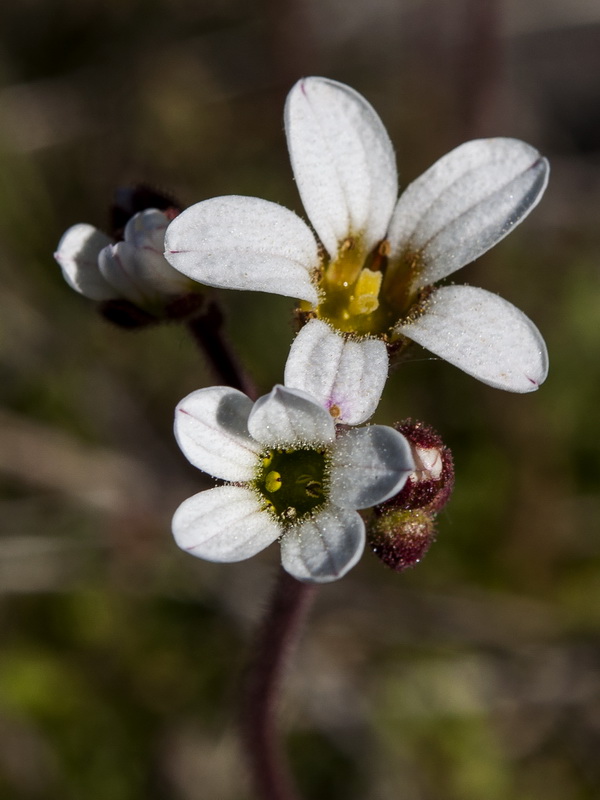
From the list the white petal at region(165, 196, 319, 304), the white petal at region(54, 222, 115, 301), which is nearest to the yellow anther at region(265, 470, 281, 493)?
the white petal at region(165, 196, 319, 304)

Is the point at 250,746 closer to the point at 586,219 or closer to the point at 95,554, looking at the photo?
the point at 95,554

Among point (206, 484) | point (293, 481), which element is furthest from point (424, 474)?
point (206, 484)

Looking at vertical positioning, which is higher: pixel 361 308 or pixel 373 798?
pixel 361 308

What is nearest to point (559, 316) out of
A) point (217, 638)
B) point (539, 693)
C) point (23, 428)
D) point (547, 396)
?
point (547, 396)

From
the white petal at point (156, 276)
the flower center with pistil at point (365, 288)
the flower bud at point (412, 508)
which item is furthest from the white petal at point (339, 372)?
the white petal at point (156, 276)

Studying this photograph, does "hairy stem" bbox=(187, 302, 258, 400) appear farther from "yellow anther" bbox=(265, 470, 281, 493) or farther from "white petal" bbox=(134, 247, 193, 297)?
"yellow anther" bbox=(265, 470, 281, 493)

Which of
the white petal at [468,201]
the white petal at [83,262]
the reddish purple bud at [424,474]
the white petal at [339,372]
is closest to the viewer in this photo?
the white petal at [339,372]

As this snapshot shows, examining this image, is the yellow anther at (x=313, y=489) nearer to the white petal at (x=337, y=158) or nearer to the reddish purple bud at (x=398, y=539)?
the reddish purple bud at (x=398, y=539)
